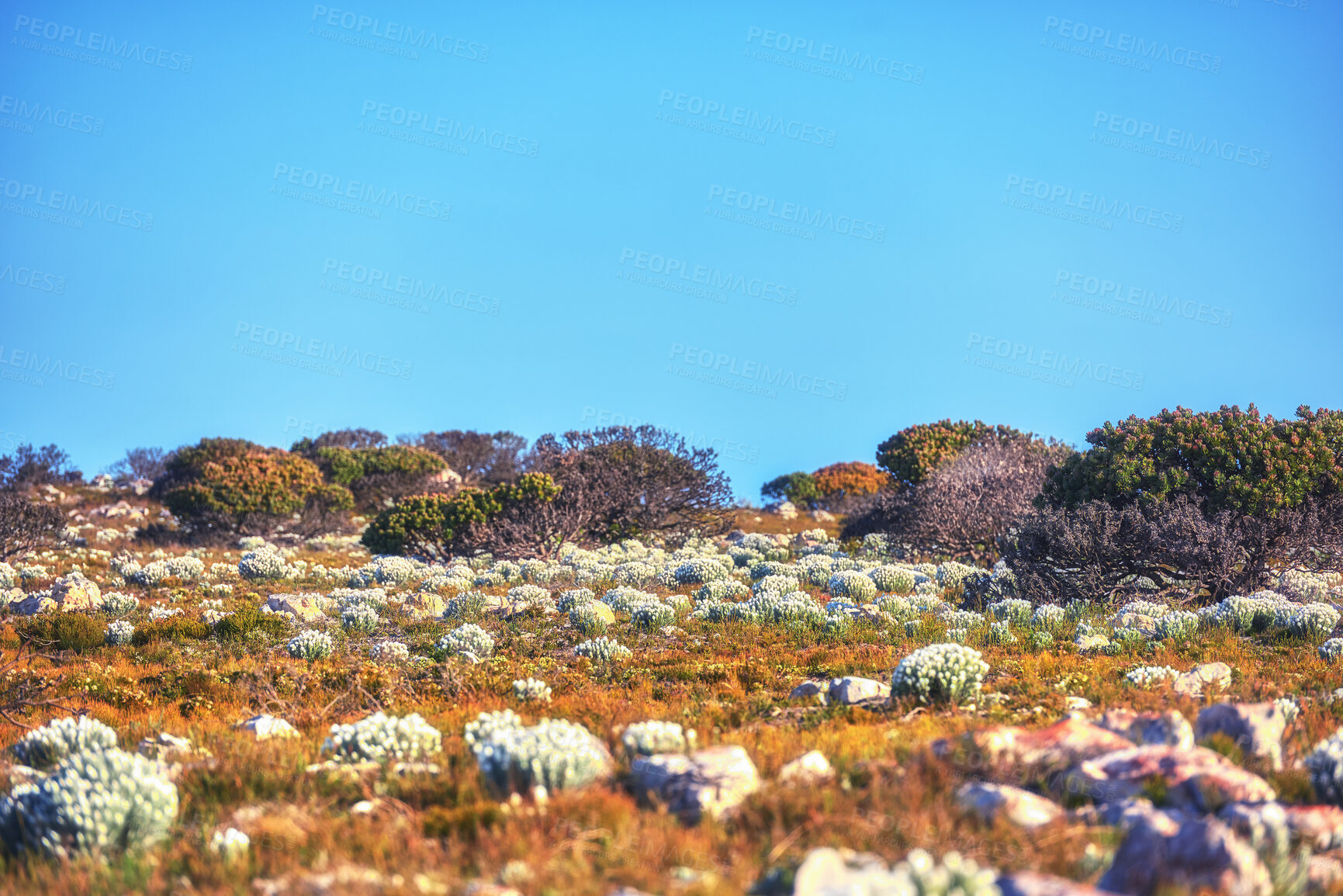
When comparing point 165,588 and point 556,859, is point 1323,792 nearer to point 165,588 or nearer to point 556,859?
point 556,859

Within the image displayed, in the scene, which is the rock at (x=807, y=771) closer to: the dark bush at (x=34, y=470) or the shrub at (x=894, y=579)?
the shrub at (x=894, y=579)

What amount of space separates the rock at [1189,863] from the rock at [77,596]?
18.0m

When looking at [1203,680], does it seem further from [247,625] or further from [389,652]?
[247,625]

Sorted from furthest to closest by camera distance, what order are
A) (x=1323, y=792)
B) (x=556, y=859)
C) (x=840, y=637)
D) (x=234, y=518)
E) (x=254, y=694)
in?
1. (x=234, y=518)
2. (x=840, y=637)
3. (x=254, y=694)
4. (x=1323, y=792)
5. (x=556, y=859)

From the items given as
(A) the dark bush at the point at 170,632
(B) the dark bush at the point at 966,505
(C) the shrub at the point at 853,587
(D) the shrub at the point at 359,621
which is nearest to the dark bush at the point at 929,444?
(B) the dark bush at the point at 966,505

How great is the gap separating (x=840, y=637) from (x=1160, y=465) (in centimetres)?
971

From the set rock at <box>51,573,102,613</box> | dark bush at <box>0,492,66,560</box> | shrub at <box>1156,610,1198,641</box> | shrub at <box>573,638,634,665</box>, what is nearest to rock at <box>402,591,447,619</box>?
shrub at <box>573,638,634,665</box>

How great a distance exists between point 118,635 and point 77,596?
368cm

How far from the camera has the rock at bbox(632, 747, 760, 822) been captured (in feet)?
15.4

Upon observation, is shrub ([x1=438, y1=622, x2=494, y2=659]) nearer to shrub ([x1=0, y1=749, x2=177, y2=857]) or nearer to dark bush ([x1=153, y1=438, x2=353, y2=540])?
shrub ([x1=0, y1=749, x2=177, y2=857])

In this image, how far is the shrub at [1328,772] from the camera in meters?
5.09

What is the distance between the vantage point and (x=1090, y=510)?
15109mm

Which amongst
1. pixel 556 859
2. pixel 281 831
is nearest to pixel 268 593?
pixel 281 831

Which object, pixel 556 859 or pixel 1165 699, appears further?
pixel 1165 699
